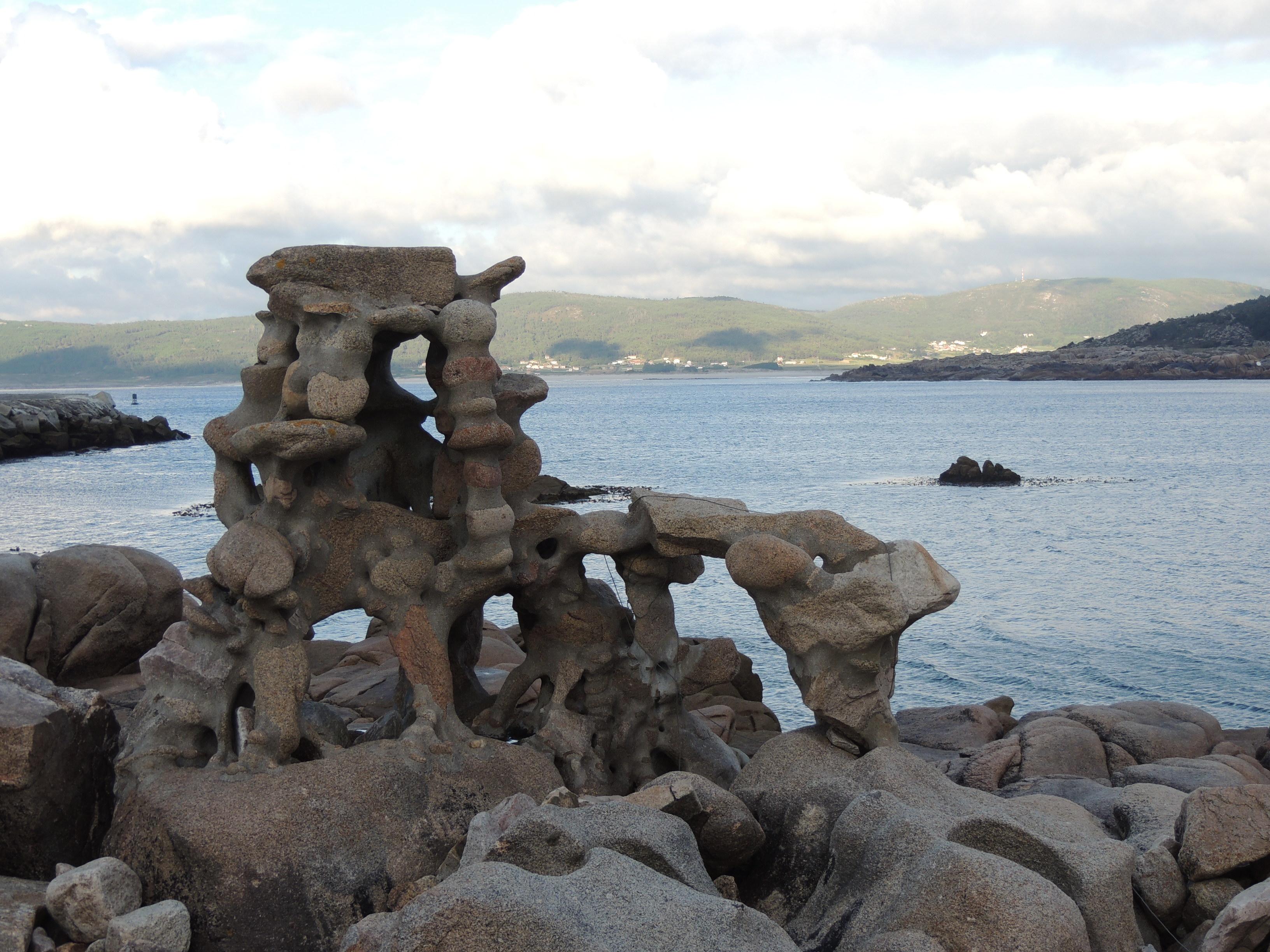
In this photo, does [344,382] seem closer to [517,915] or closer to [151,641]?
[517,915]

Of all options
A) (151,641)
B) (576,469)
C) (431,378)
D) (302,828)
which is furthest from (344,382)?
Result: (576,469)

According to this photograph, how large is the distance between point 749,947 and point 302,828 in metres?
2.96

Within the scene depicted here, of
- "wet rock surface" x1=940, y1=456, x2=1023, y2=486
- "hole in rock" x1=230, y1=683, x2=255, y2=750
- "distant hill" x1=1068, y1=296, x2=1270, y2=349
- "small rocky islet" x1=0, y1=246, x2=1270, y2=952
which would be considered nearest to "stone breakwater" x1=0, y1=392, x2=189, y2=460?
"wet rock surface" x1=940, y1=456, x2=1023, y2=486

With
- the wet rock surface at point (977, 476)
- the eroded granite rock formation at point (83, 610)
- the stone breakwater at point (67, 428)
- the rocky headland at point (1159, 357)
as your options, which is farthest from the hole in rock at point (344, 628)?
the rocky headland at point (1159, 357)

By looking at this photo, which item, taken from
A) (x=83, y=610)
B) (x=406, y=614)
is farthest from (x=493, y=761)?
(x=83, y=610)

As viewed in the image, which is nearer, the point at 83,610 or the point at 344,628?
the point at 83,610

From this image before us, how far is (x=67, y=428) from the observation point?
6003 cm

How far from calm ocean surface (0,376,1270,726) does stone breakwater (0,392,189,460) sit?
1.98m

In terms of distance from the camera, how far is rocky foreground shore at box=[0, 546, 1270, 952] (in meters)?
5.28

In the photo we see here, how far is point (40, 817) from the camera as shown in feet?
22.9

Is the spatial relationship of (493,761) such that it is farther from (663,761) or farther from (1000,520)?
(1000,520)

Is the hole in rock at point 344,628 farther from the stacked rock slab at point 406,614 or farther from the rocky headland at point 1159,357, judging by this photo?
the rocky headland at point 1159,357

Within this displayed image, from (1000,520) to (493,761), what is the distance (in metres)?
27.0

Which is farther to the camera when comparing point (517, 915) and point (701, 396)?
point (701, 396)
